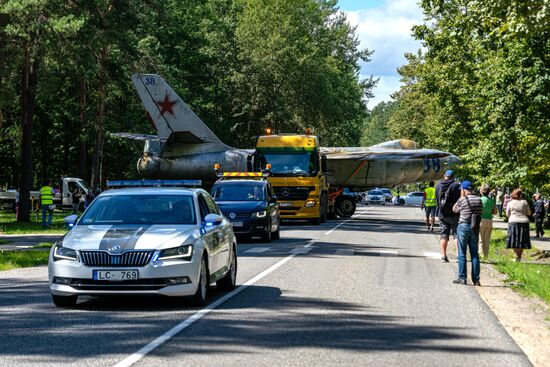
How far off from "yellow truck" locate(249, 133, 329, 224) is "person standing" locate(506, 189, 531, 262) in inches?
597

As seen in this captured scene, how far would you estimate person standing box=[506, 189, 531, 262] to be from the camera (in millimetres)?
21609

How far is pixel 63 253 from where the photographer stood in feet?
36.2

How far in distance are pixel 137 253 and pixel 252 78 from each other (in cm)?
5512

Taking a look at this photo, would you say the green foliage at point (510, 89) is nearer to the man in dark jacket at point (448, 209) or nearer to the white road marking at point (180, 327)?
the man in dark jacket at point (448, 209)

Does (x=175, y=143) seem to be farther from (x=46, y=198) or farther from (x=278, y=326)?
(x=278, y=326)

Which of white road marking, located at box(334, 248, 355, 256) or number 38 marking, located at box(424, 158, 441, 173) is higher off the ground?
number 38 marking, located at box(424, 158, 441, 173)

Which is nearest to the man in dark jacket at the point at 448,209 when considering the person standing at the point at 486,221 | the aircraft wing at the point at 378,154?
the person standing at the point at 486,221

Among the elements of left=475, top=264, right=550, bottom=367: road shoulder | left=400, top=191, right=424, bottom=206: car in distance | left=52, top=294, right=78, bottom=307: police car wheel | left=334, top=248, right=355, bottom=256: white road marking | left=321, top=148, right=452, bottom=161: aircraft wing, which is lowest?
left=400, top=191, right=424, bottom=206: car in distance

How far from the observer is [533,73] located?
23.4 meters

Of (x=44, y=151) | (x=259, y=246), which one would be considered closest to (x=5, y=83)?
(x=259, y=246)

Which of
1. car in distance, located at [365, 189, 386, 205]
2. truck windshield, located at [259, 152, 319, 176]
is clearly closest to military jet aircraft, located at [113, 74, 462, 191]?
truck windshield, located at [259, 152, 319, 176]

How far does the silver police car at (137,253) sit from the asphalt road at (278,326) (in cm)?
31

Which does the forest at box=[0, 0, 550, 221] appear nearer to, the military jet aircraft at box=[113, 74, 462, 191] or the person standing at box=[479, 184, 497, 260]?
the military jet aircraft at box=[113, 74, 462, 191]

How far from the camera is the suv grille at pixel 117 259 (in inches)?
423
